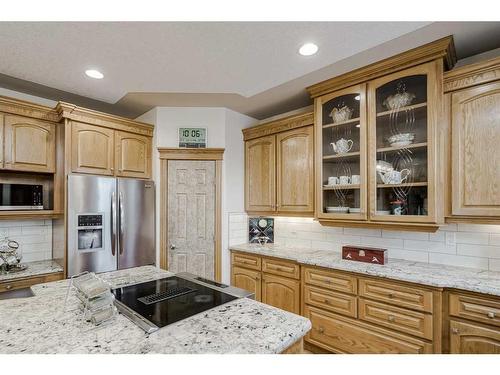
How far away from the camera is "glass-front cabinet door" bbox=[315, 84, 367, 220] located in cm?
233

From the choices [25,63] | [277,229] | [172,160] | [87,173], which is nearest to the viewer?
[25,63]

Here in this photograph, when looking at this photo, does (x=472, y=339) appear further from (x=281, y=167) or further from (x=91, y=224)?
(x=91, y=224)

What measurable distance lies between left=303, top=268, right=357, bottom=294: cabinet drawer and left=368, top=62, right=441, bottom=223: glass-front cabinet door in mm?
552

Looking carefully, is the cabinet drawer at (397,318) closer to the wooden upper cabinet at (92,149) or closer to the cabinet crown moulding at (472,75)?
the cabinet crown moulding at (472,75)

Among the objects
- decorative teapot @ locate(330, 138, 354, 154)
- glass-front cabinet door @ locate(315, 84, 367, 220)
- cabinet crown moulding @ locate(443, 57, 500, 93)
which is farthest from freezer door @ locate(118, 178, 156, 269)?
cabinet crown moulding @ locate(443, 57, 500, 93)

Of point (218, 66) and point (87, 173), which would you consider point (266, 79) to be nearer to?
point (218, 66)

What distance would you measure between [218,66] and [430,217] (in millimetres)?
2022

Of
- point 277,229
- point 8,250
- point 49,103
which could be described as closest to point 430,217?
point 277,229

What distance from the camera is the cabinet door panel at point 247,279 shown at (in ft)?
9.52

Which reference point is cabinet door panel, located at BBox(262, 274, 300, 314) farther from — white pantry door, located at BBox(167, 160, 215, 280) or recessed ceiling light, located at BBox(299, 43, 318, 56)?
recessed ceiling light, located at BBox(299, 43, 318, 56)

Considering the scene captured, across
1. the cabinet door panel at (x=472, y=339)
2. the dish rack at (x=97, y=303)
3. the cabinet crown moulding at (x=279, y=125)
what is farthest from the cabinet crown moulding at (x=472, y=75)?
the dish rack at (x=97, y=303)

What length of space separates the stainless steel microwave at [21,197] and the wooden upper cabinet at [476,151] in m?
3.54

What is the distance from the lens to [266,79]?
2512 mm

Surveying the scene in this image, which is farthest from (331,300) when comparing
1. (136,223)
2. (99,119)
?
(99,119)
